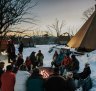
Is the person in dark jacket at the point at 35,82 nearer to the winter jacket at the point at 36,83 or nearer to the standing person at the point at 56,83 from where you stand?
the winter jacket at the point at 36,83

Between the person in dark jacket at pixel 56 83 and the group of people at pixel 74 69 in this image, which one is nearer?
the person in dark jacket at pixel 56 83

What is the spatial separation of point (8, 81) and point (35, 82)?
4.11ft

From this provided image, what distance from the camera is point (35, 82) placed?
9.09 meters

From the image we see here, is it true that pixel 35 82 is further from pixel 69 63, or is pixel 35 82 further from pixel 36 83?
pixel 69 63

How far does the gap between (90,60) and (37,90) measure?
16.1 m

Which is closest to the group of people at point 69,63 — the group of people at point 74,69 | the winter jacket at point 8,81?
the group of people at point 74,69

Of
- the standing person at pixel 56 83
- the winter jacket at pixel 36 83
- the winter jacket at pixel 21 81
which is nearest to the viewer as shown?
the standing person at pixel 56 83

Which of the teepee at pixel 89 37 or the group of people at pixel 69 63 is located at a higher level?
the teepee at pixel 89 37

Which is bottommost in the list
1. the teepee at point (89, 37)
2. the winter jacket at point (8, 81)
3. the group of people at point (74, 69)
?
the group of people at point (74, 69)

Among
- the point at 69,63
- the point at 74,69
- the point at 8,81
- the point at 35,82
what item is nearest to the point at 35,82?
the point at 35,82

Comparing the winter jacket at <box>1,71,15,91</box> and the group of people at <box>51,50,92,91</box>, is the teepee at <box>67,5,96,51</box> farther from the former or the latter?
the winter jacket at <box>1,71,15,91</box>

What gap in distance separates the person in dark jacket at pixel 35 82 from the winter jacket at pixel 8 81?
1.04m

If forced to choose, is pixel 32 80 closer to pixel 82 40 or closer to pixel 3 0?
pixel 3 0

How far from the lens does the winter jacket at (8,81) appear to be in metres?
10.1
